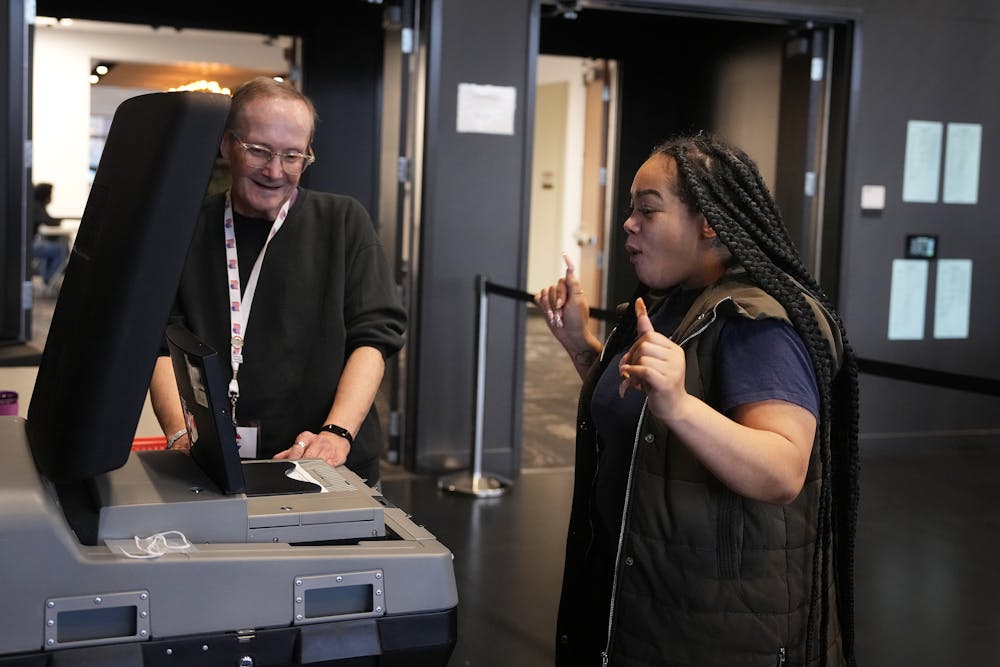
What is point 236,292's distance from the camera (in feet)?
5.72

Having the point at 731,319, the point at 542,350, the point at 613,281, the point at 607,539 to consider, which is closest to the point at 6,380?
the point at 607,539

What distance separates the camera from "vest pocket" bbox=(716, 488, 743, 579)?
1.44 metres

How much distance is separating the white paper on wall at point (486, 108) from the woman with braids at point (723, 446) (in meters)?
3.58

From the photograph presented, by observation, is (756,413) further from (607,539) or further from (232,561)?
(232,561)

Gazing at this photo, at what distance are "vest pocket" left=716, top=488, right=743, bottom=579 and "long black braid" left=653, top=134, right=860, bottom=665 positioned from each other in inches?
5.4

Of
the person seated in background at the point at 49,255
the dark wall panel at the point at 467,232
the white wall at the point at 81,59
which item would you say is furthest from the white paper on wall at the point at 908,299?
the person seated in background at the point at 49,255

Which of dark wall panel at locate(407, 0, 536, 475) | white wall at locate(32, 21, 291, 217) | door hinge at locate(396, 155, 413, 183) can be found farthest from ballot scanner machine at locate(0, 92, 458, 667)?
white wall at locate(32, 21, 291, 217)

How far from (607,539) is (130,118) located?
904mm

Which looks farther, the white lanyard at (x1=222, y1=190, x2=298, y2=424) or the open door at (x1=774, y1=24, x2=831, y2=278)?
the open door at (x1=774, y1=24, x2=831, y2=278)

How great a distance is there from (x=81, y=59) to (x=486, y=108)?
7881 mm

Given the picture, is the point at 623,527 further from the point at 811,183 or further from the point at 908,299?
the point at 908,299

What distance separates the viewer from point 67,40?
1144 centimetres

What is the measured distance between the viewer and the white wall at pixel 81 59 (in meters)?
11.1

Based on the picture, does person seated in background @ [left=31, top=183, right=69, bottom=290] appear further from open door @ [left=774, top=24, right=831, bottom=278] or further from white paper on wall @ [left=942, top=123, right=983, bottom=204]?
white paper on wall @ [left=942, top=123, right=983, bottom=204]
